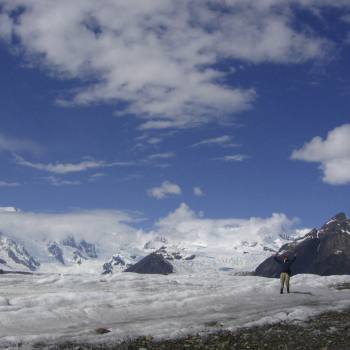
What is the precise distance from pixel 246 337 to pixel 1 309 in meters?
17.5

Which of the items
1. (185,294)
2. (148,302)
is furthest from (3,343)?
(185,294)

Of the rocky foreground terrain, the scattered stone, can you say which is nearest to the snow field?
the scattered stone

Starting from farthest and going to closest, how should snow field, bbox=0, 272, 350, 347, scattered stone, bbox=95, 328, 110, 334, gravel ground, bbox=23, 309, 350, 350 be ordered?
1. snow field, bbox=0, 272, 350, 347
2. scattered stone, bbox=95, 328, 110, 334
3. gravel ground, bbox=23, 309, 350, 350

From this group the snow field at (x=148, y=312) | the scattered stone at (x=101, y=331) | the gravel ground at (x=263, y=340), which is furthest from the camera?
the snow field at (x=148, y=312)

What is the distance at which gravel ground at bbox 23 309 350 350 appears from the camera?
24031 mm

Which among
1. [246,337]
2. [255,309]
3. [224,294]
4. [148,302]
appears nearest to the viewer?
[246,337]

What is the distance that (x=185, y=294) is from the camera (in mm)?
43281

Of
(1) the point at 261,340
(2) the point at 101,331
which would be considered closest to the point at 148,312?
(2) the point at 101,331

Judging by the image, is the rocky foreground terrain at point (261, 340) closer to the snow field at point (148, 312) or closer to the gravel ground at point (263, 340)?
the gravel ground at point (263, 340)

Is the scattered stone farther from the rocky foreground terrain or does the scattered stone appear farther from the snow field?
the snow field

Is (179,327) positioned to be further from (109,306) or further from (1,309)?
(1,309)

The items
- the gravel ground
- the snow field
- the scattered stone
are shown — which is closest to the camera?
the gravel ground

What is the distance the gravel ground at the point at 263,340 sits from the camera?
24.0 metres

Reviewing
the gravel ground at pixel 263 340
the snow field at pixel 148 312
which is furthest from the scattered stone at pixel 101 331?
the snow field at pixel 148 312
